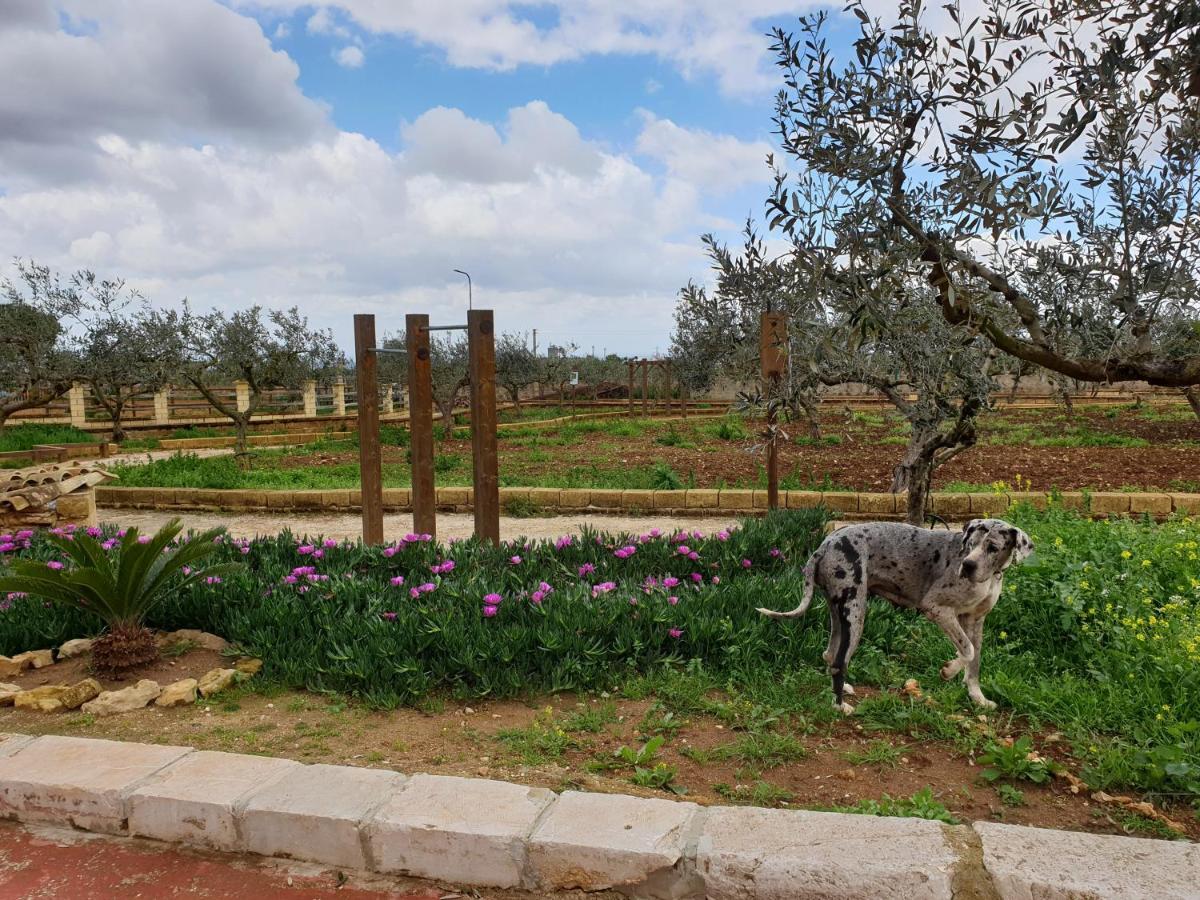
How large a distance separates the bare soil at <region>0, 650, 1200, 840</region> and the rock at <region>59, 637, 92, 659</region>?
1.79 feet

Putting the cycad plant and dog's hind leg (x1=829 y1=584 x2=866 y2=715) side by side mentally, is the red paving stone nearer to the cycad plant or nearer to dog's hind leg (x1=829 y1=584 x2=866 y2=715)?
the cycad plant

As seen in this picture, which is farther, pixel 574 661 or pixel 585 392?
pixel 585 392

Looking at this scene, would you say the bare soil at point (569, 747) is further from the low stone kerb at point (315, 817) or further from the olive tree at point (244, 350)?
the olive tree at point (244, 350)

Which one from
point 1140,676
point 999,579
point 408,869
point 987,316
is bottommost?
point 408,869

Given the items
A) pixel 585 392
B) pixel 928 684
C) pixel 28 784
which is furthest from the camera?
pixel 585 392

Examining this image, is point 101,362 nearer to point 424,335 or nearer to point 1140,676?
point 424,335

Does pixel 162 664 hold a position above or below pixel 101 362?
below

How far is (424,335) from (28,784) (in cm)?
378

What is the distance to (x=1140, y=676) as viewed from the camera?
369cm

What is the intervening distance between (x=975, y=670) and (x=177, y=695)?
3.61 m

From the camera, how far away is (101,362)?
1694 centimetres

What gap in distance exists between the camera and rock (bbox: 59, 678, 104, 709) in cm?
393

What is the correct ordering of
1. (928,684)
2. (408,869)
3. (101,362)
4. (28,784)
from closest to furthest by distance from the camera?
(408,869) < (28,784) < (928,684) < (101,362)

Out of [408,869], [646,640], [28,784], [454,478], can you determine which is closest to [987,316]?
[646,640]
